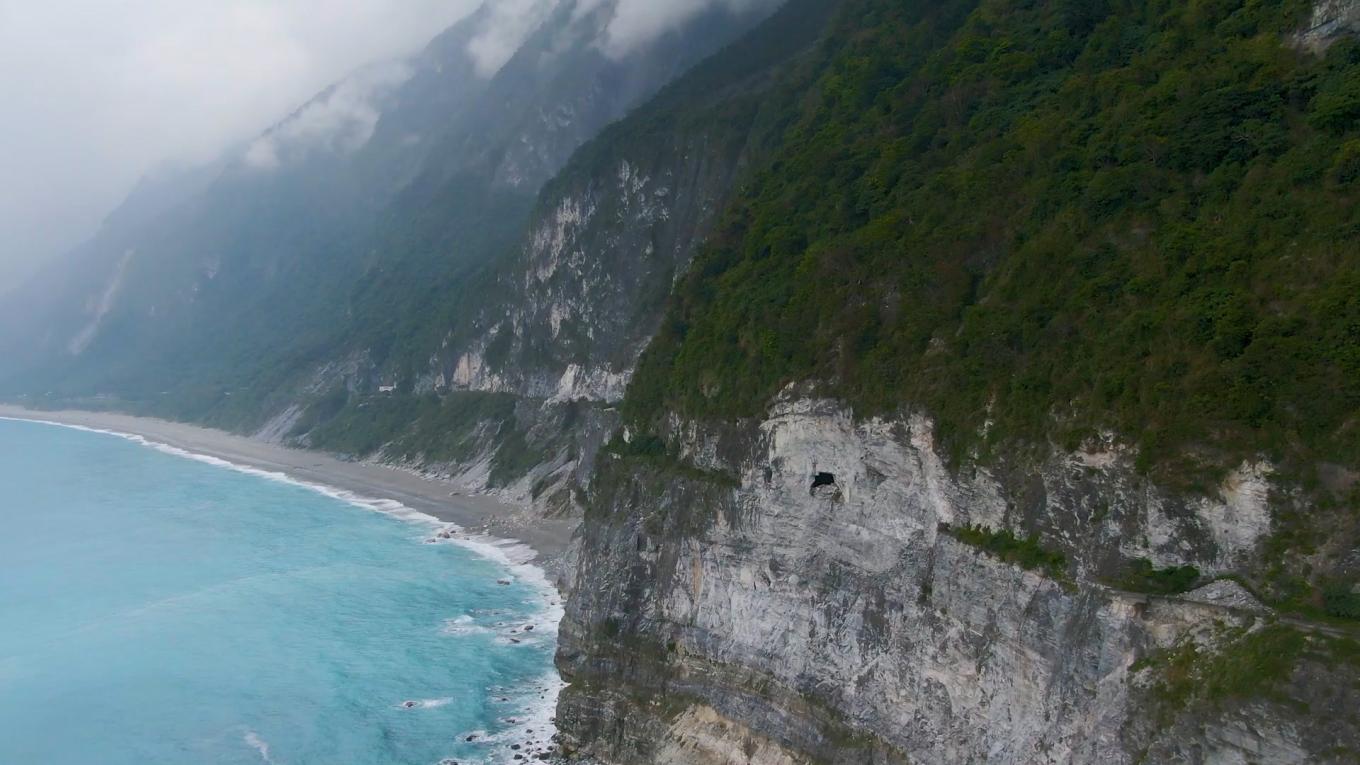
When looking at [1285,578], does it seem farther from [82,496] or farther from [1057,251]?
[82,496]

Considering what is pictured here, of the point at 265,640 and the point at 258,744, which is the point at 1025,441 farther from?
the point at 265,640

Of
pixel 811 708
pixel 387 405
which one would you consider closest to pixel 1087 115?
pixel 811 708

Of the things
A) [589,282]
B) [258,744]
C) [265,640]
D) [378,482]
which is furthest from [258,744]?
[378,482]

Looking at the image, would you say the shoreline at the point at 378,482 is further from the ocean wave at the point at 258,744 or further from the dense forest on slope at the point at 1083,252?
the dense forest on slope at the point at 1083,252

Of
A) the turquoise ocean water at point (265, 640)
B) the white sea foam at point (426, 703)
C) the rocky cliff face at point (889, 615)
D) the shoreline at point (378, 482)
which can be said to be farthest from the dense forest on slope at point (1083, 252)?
the shoreline at point (378, 482)

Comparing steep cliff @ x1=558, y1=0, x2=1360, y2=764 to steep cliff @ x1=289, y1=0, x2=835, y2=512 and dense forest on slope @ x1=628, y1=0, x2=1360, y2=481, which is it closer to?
dense forest on slope @ x1=628, y1=0, x2=1360, y2=481

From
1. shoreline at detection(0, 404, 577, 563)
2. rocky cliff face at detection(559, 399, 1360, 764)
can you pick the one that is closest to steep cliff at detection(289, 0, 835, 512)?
shoreline at detection(0, 404, 577, 563)

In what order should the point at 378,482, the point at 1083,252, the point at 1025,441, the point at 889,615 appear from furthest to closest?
the point at 378,482 < the point at 889,615 < the point at 1083,252 < the point at 1025,441
